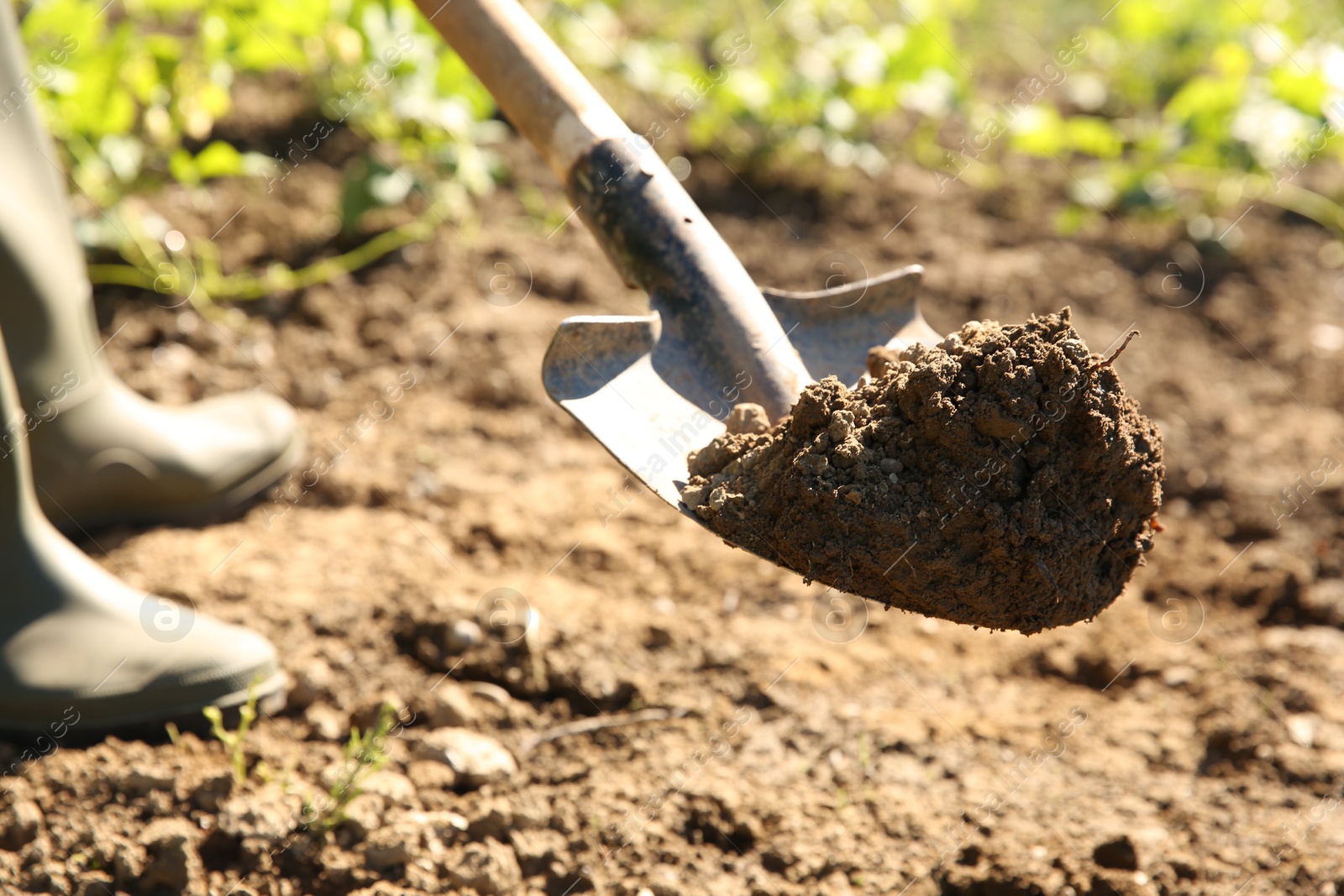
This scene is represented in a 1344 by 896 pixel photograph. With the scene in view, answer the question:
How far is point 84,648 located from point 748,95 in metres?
2.59

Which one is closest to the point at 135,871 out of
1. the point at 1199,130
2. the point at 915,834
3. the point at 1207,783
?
the point at 915,834

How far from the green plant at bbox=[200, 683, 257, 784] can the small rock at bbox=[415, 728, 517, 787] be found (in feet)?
0.87

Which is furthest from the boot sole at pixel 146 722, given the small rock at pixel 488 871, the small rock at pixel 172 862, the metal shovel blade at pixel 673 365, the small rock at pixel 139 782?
the metal shovel blade at pixel 673 365

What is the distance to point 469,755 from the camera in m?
1.67

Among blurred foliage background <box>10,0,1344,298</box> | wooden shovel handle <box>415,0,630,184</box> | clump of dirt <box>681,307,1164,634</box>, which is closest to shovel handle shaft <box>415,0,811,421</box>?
wooden shovel handle <box>415,0,630,184</box>

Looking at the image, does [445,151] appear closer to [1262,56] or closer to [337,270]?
[337,270]

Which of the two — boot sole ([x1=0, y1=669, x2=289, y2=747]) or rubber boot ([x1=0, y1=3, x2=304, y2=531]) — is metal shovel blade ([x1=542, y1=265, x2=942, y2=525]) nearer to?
boot sole ([x1=0, y1=669, x2=289, y2=747])

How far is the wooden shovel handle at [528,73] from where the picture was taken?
1.56m

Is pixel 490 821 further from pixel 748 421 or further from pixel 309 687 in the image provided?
pixel 748 421

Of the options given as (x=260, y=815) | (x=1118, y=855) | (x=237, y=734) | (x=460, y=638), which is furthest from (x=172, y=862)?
(x=1118, y=855)

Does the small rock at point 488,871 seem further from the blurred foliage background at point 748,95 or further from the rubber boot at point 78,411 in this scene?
the blurred foliage background at point 748,95

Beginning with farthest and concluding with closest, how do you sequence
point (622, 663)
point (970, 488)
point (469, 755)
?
point (622, 663), point (469, 755), point (970, 488)

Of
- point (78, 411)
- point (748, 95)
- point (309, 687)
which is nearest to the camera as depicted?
point (309, 687)

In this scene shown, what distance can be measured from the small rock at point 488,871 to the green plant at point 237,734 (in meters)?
0.37
